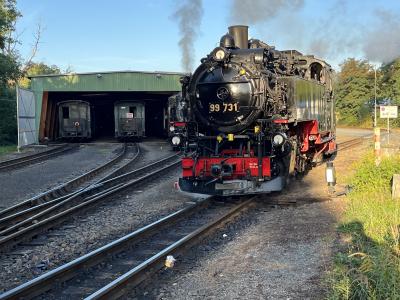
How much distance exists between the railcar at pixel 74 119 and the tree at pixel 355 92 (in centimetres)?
3037

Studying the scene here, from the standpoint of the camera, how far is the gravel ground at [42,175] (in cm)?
1143

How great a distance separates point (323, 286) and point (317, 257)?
1063mm

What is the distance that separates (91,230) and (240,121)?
362cm

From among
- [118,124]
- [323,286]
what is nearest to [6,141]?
[118,124]

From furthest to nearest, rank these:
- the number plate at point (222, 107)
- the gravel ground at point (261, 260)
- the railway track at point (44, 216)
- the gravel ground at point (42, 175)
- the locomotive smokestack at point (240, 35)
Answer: the gravel ground at point (42, 175) < the locomotive smokestack at point (240, 35) < the number plate at point (222, 107) < the railway track at point (44, 216) < the gravel ground at point (261, 260)

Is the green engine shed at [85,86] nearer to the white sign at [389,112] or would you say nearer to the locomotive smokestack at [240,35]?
the white sign at [389,112]

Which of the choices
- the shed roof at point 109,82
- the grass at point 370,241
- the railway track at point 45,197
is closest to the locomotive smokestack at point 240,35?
the grass at point 370,241

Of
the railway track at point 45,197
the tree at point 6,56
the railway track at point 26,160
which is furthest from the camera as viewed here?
the tree at point 6,56

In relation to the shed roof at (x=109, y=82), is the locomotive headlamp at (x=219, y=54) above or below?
below

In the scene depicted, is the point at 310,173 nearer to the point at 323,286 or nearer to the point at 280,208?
the point at 280,208

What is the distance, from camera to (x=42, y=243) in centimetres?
694

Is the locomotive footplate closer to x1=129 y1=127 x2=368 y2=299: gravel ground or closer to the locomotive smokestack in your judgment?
x1=129 y1=127 x2=368 y2=299: gravel ground

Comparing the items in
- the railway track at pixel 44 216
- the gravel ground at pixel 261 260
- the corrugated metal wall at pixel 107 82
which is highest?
the corrugated metal wall at pixel 107 82

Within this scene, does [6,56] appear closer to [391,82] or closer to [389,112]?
[389,112]
